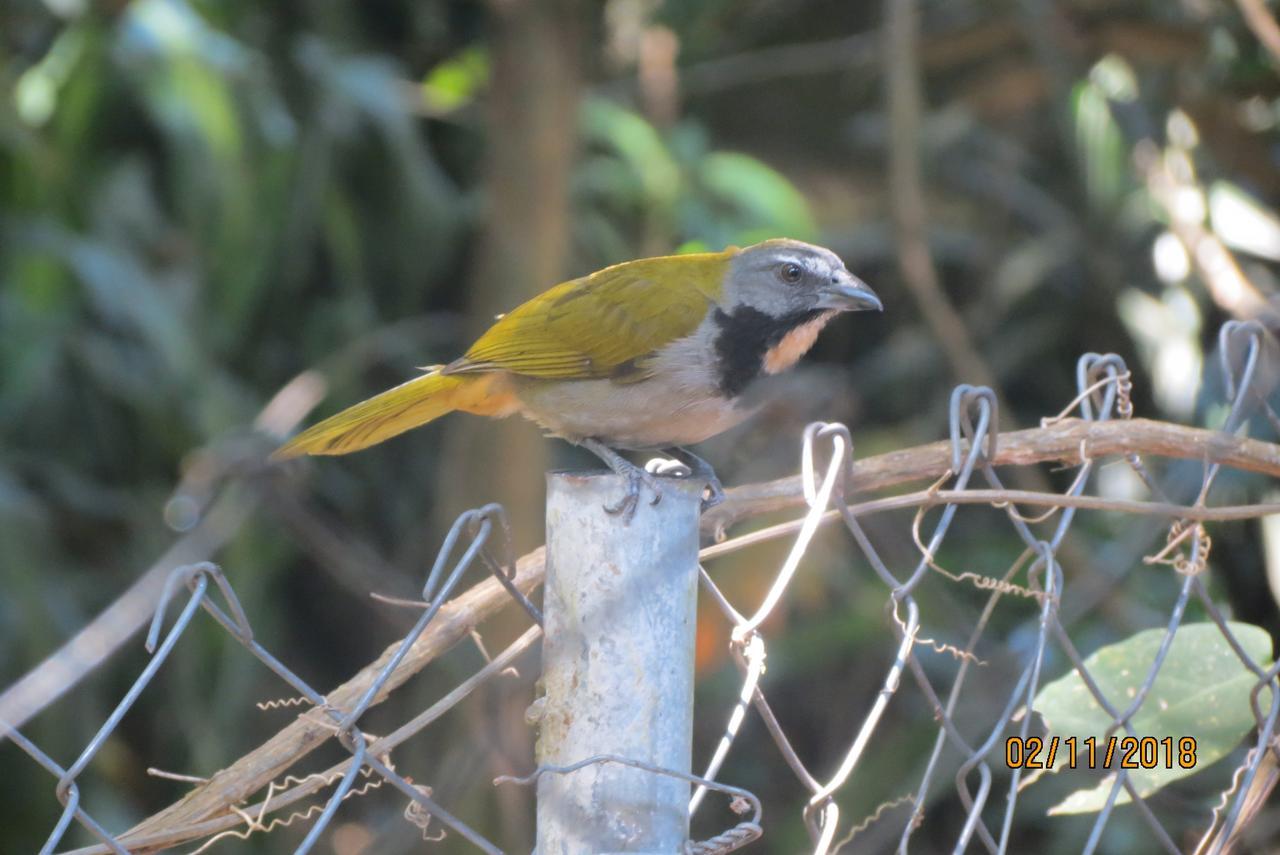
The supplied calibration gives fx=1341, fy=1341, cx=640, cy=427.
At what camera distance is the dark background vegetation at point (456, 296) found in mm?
4520

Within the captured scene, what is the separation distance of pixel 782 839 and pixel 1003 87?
119 inches

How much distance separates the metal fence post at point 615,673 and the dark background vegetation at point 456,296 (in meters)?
2.18

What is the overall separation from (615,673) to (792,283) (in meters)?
1.92

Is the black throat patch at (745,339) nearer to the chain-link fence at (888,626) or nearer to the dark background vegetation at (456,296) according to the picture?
the chain-link fence at (888,626)

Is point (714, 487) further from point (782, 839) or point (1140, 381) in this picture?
point (1140, 381)

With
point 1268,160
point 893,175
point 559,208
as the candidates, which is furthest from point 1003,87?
point 559,208

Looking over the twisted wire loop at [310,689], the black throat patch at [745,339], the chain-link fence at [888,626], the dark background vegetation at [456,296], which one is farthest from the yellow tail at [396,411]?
the twisted wire loop at [310,689]

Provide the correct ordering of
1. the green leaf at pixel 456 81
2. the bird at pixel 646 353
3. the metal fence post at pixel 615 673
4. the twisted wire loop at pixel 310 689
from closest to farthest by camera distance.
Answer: the twisted wire loop at pixel 310 689 → the metal fence post at pixel 615 673 → the bird at pixel 646 353 → the green leaf at pixel 456 81

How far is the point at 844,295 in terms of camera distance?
10.3 ft

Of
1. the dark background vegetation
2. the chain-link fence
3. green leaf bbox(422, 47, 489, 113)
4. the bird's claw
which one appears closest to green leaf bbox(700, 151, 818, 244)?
the dark background vegetation

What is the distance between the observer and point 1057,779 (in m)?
4.78

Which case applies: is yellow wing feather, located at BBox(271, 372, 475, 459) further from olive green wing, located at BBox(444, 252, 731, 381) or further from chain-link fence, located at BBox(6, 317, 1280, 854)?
chain-link fence, located at BBox(6, 317, 1280, 854)

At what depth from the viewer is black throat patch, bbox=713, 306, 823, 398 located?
9.85 ft

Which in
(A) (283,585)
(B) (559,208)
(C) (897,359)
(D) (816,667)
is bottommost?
(D) (816,667)
